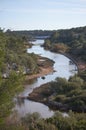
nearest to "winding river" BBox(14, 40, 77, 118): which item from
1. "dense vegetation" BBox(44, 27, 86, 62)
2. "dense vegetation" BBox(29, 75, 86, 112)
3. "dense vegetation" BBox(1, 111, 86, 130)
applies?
"dense vegetation" BBox(29, 75, 86, 112)

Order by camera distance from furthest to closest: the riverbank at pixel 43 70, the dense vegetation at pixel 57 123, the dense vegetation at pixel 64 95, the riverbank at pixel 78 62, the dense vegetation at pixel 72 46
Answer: the dense vegetation at pixel 72 46
the riverbank at pixel 78 62
the riverbank at pixel 43 70
the dense vegetation at pixel 64 95
the dense vegetation at pixel 57 123

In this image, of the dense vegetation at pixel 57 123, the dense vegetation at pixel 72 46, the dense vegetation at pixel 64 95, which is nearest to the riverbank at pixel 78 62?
the dense vegetation at pixel 72 46

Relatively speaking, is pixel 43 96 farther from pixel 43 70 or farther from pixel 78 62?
pixel 78 62

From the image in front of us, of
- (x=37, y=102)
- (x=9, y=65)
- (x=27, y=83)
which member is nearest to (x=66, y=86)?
(x=37, y=102)

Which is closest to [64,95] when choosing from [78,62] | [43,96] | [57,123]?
[43,96]

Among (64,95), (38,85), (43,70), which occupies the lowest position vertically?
(43,70)

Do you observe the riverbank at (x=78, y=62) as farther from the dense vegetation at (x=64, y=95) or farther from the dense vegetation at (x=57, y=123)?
the dense vegetation at (x=57, y=123)

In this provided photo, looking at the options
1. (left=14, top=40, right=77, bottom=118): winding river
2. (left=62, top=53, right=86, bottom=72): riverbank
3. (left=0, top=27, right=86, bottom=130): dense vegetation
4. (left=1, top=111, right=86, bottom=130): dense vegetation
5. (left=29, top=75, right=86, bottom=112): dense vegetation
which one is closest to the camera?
(left=0, top=27, right=86, bottom=130): dense vegetation

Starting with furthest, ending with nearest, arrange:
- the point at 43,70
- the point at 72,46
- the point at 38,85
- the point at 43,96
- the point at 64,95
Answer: the point at 72,46
the point at 43,70
the point at 38,85
the point at 43,96
the point at 64,95

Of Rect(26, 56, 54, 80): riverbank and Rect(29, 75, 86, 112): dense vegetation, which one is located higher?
Rect(29, 75, 86, 112): dense vegetation

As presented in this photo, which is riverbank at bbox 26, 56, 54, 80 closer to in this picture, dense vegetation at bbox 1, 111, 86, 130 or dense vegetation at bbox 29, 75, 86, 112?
dense vegetation at bbox 29, 75, 86, 112

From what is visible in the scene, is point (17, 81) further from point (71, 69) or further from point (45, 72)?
point (71, 69)
